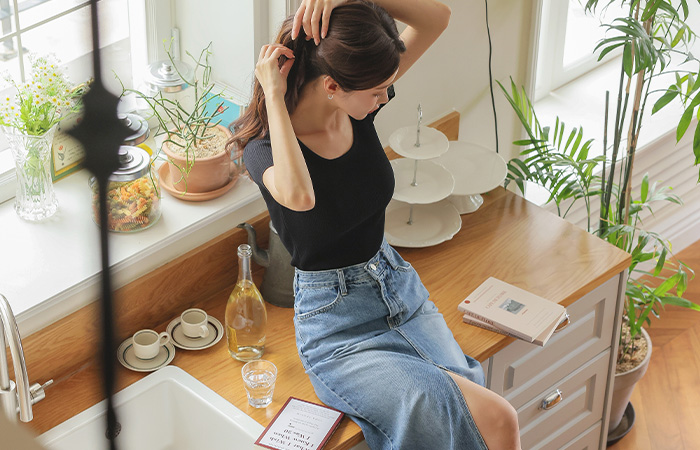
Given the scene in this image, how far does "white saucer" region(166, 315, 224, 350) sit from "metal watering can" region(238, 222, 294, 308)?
0.14m

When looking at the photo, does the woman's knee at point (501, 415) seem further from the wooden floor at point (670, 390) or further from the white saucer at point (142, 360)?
the wooden floor at point (670, 390)

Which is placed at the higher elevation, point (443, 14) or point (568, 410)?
point (443, 14)

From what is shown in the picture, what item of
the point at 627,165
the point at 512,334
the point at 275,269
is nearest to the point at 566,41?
the point at 627,165

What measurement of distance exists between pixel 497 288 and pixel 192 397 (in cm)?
71

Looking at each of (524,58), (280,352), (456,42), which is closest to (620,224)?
(524,58)

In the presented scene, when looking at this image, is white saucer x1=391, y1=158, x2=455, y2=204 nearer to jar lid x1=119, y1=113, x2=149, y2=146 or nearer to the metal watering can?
the metal watering can

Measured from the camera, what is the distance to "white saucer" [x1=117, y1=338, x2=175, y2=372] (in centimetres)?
164

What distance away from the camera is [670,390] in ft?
8.75

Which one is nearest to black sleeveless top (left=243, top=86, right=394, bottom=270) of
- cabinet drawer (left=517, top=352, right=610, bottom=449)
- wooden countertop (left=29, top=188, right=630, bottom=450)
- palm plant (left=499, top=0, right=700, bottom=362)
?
wooden countertop (left=29, top=188, right=630, bottom=450)

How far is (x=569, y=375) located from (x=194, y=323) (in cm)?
92

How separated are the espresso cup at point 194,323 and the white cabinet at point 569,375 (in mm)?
591

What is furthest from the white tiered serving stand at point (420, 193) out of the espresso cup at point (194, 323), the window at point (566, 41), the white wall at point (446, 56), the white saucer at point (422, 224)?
the window at point (566, 41)

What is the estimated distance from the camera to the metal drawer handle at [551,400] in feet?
6.53

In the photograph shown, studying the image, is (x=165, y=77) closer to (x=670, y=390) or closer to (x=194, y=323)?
(x=194, y=323)
